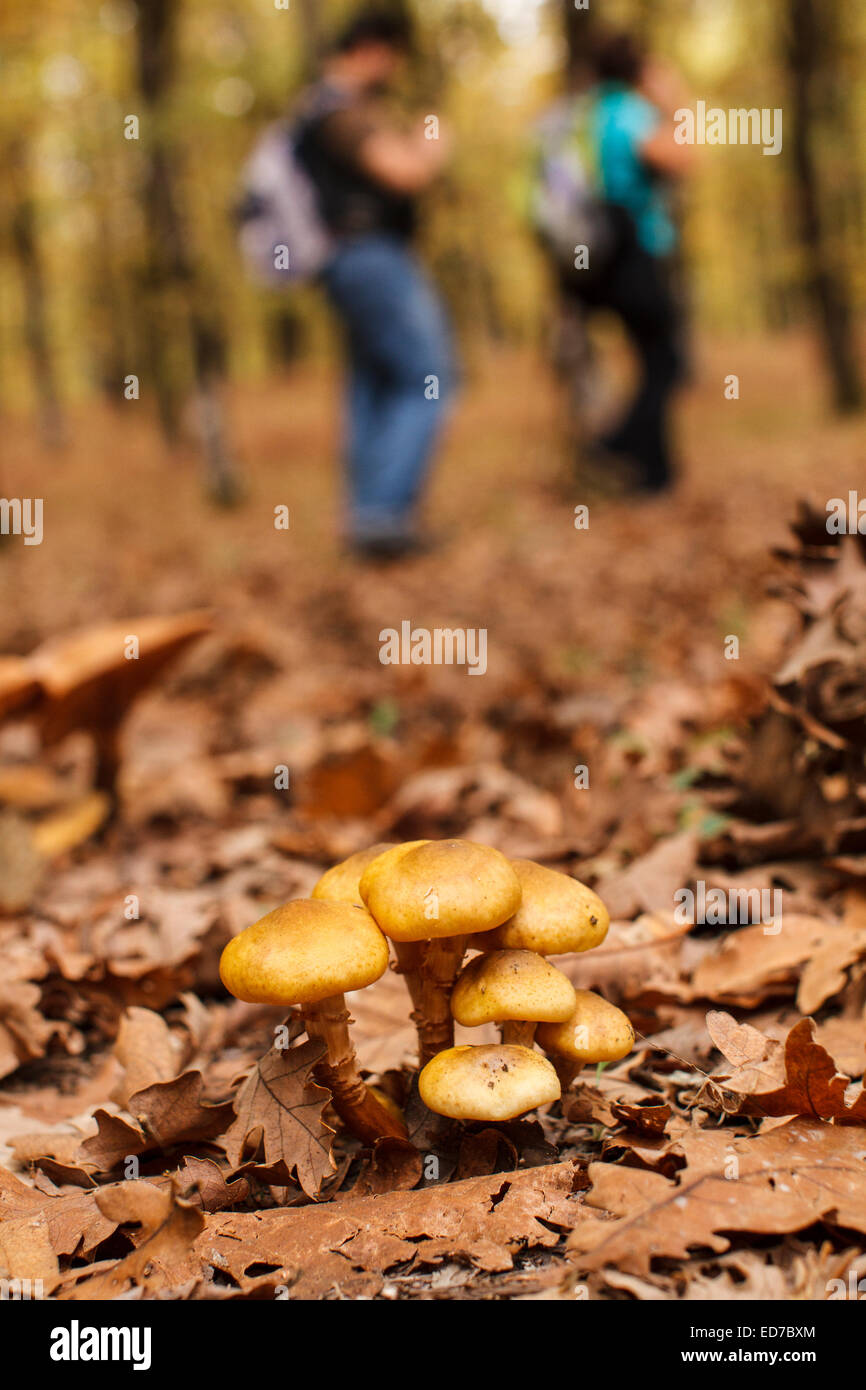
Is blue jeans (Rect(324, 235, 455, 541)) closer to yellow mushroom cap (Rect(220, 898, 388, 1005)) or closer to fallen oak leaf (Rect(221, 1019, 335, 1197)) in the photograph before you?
fallen oak leaf (Rect(221, 1019, 335, 1197))

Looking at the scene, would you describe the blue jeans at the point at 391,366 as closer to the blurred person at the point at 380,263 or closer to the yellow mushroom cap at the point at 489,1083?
the blurred person at the point at 380,263

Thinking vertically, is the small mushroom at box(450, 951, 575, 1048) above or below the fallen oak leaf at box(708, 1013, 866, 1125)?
above

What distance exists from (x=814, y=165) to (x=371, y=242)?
26.4ft

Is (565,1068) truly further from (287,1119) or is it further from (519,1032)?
(287,1119)

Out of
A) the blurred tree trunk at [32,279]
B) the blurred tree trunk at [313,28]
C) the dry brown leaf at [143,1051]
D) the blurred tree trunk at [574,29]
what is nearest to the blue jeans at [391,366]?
the blurred tree trunk at [574,29]

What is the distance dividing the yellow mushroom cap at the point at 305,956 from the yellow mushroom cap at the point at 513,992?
15 centimetres

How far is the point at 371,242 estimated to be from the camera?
811 cm

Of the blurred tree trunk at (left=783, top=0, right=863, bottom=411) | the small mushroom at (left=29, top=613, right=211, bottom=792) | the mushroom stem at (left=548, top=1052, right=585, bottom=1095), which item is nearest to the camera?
the mushroom stem at (left=548, top=1052, right=585, bottom=1095)

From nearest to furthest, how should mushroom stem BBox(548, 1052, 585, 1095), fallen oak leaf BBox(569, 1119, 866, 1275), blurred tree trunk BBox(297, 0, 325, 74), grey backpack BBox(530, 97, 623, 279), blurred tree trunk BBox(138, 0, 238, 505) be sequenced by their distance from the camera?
fallen oak leaf BBox(569, 1119, 866, 1275) → mushroom stem BBox(548, 1052, 585, 1095) → grey backpack BBox(530, 97, 623, 279) → blurred tree trunk BBox(297, 0, 325, 74) → blurred tree trunk BBox(138, 0, 238, 505)

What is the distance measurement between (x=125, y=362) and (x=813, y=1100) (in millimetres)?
34647

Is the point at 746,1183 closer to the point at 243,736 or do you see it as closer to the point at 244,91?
the point at 243,736

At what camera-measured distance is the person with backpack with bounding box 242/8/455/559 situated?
306 inches

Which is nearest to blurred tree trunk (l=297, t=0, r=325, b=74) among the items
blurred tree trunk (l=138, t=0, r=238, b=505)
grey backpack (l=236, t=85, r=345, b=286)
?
blurred tree trunk (l=138, t=0, r=238, b=505)

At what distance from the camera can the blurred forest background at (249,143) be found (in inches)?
498
